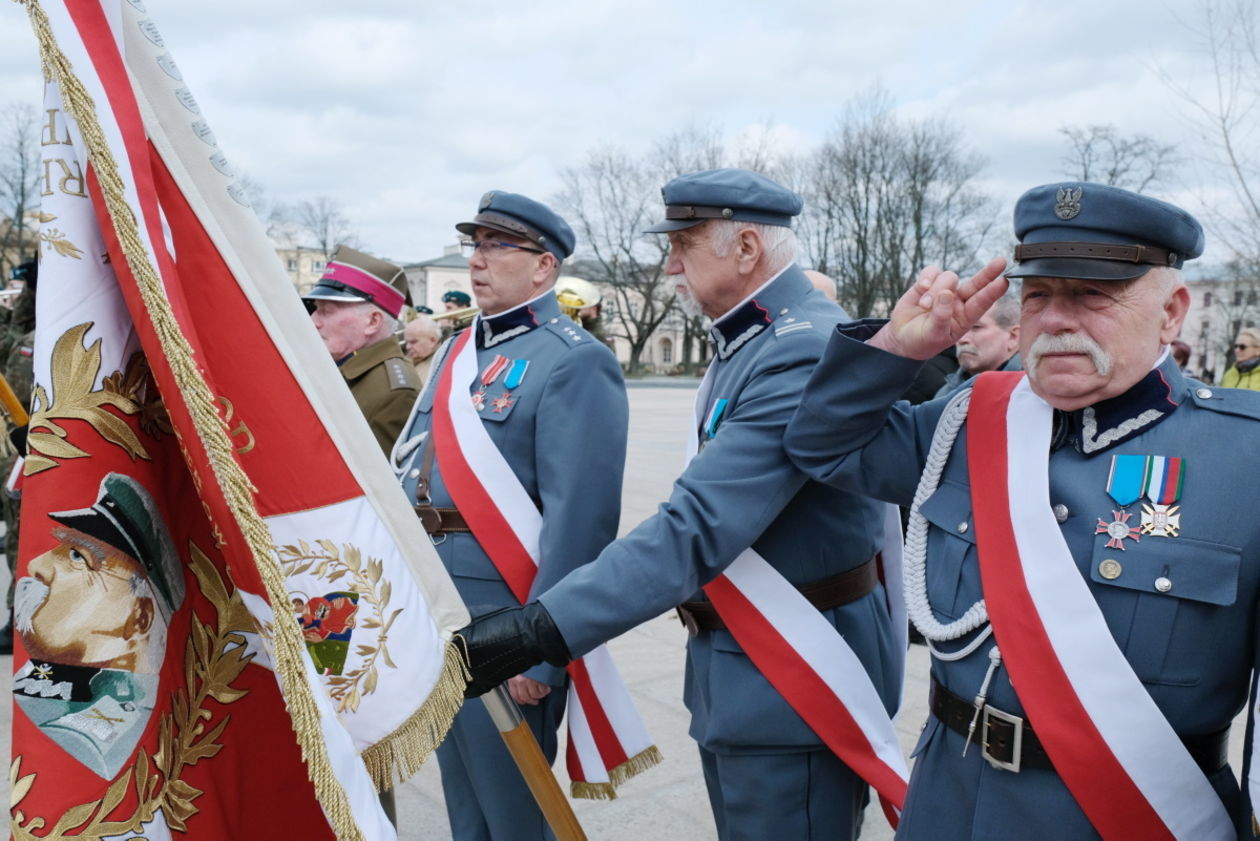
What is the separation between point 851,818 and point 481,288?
70.5 inches

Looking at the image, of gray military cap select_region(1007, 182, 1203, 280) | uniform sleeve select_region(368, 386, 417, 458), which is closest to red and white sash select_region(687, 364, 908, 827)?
gray military cap select_region(1007, 182, 1203, 280)

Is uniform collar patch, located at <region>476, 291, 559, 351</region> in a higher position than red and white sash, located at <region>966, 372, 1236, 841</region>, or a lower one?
higher

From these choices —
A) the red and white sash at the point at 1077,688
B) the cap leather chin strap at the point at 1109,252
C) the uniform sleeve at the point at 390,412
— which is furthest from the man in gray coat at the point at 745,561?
the uniform sleeve at the point at 390,412

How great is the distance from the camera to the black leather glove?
185cm

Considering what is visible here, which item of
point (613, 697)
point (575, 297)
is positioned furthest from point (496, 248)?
point (575, 297)

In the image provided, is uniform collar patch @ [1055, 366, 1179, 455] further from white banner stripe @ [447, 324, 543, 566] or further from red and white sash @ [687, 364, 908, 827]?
white banner stripe @ [447, 324, 543, 566]

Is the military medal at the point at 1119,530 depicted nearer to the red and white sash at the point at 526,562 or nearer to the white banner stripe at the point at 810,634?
the white banner stripe at the point at 810,634

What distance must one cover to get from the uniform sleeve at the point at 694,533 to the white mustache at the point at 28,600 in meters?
0.85

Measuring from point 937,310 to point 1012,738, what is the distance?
70 cm

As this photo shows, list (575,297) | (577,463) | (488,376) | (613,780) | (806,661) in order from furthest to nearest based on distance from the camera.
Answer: (575,297), (488,376), (613,780), (577,463), (806,661)

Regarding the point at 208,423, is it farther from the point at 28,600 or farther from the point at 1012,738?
the point at 1012,738

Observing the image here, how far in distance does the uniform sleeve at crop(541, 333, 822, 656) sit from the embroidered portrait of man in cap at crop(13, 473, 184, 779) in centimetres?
73

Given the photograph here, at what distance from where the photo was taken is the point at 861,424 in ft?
5.93

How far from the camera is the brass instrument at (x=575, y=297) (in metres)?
5.68
